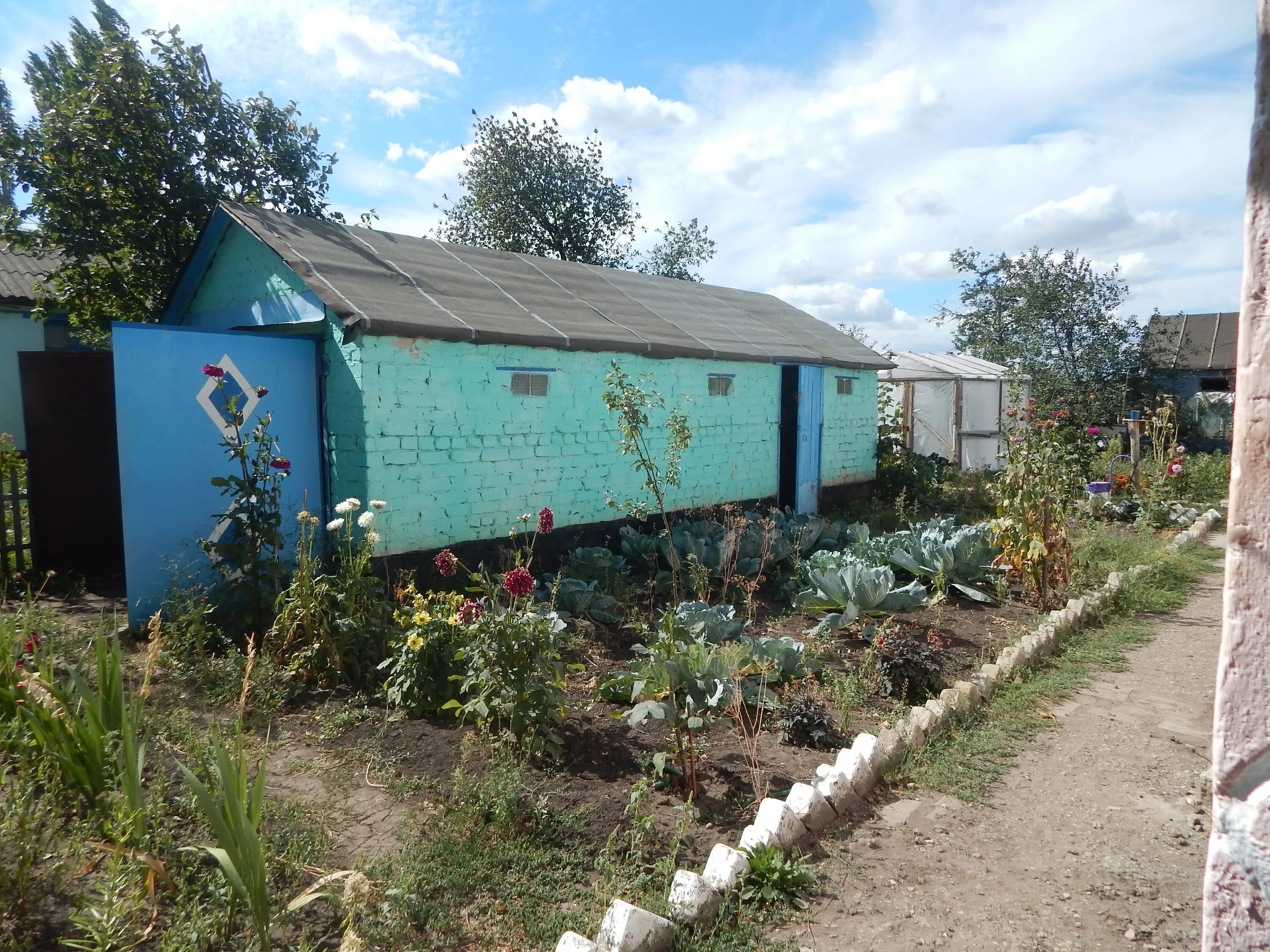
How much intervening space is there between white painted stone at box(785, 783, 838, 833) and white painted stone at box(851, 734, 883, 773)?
392 millimetres

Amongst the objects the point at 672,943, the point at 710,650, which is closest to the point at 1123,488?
the point at 710,650

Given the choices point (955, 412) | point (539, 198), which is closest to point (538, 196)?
point (539, 198)

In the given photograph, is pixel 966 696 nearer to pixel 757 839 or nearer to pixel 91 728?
pixel 757 839

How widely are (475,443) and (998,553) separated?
5.21 m

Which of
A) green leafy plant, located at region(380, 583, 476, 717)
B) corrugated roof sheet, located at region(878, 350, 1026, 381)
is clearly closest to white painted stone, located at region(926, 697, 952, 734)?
green leafy plant, located at region(380, 583, 476, 717)

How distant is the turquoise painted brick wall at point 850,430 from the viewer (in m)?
11.5

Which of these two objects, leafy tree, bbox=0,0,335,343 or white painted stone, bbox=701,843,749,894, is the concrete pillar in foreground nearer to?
white painted stone, bbox=701,843,749,894

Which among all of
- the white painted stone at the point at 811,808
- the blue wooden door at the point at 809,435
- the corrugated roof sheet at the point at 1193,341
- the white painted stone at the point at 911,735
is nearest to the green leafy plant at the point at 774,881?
the white painted stone at the point at 811,808

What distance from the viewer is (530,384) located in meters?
7.51

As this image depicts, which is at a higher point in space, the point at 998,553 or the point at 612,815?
the point at 998,553

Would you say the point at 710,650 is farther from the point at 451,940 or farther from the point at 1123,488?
the point at 1123,488

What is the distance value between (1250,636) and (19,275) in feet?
57.6

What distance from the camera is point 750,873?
2.99 m

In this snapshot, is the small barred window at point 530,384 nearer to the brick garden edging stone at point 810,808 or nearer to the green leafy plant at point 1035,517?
the green leafy plant at point 1035,517
